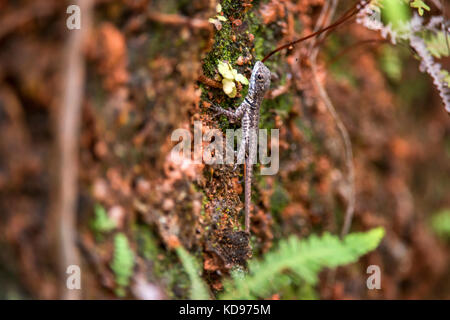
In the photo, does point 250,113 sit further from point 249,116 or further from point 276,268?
point 276,268

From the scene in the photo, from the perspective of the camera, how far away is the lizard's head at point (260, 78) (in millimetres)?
2510

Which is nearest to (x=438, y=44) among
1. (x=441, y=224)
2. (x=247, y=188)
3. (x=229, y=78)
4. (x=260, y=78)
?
(x=260, y=78)

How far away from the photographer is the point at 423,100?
216 inches

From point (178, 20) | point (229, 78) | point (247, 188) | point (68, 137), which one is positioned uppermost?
point (178, 20)

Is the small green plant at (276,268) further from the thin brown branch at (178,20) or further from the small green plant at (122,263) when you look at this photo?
the thin brown branch at (178,20)

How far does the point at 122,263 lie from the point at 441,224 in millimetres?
5064

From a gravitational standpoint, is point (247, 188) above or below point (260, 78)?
below

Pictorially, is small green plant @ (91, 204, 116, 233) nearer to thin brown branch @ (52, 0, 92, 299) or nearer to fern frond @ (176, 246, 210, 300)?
thin brown branch @ (52, 0, 92, 299)

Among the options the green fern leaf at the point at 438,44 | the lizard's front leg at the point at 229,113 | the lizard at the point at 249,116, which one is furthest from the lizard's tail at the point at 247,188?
the green fern leaf at the point at 438,44

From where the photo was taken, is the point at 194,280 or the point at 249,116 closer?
the point at 194,280

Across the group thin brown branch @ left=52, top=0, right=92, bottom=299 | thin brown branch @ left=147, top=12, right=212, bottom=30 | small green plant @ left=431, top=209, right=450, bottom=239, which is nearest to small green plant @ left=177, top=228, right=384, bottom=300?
thin brown branch @ left=52, top=0, right=92, bottom=299

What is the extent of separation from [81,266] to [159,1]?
1.42 metres

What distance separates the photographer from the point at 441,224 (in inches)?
213

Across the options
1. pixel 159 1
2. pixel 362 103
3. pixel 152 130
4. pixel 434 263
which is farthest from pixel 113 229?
pixel 434 263
